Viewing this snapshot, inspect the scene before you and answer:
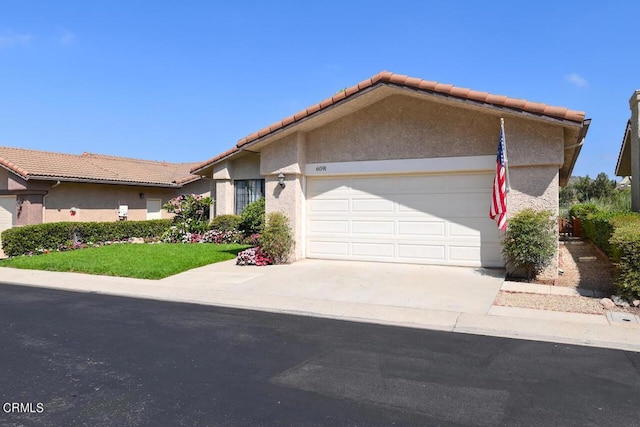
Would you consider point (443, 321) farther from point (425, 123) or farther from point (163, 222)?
point (163, 222)

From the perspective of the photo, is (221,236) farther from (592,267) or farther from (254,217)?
(592,267)

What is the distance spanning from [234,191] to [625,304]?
46.2 ft

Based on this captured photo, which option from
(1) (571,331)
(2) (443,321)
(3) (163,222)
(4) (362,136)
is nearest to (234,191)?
(3) (163,222)

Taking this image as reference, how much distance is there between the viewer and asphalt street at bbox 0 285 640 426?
380 cm

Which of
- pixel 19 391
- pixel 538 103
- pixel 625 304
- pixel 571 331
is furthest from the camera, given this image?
pixel 538 103

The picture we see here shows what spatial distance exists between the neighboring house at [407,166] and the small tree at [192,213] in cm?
693

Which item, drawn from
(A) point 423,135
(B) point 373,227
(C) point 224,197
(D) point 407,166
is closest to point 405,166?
(D) point 407,166

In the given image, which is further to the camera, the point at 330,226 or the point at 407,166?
the point at 330,226

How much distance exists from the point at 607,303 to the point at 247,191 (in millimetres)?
13348

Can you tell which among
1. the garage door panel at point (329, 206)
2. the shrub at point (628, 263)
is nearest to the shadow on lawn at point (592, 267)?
the shrub at point (628, 263)

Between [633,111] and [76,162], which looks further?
[76,162]

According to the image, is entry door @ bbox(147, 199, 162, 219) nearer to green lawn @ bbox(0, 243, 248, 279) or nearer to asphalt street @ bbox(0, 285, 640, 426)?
green lawn @ bbox(0, 243, 248, 279)

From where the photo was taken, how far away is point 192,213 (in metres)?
19.2

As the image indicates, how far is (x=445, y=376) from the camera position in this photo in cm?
464
